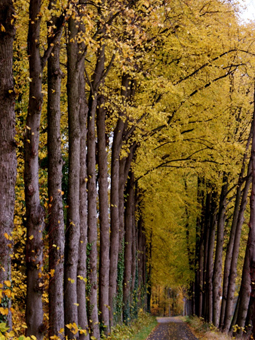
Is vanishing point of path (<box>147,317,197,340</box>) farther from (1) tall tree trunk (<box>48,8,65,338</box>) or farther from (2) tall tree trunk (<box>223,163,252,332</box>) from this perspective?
(1) tall tree trunk (<box>48,8,65,338</box>)

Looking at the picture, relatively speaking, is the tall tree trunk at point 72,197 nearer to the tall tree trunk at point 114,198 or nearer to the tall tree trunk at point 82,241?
the tall tree trunk at point 82,241

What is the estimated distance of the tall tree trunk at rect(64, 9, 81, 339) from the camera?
9211mm

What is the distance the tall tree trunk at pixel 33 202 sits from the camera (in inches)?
285

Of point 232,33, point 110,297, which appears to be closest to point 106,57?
point 232,33

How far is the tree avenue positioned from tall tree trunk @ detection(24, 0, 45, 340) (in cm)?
2

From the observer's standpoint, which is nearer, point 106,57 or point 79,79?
point 79,79

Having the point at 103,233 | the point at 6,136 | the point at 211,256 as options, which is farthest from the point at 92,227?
the point at 211,256

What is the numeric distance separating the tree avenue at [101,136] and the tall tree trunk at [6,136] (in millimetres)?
15

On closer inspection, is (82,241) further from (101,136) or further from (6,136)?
(6,136)

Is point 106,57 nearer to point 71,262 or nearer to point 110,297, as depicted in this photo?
point 71,262

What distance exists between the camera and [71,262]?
919 cm

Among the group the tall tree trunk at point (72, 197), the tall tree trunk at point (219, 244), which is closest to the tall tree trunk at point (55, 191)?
the tall tree trunk at point (72, 197)

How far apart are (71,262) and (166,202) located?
16480 mm

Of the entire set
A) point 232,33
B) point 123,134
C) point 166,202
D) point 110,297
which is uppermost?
point 232,33
